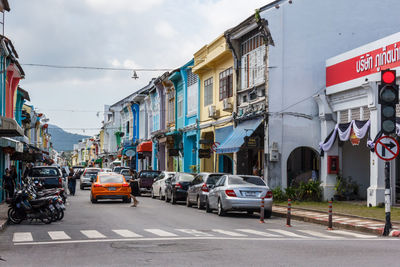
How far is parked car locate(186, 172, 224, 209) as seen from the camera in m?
25.6

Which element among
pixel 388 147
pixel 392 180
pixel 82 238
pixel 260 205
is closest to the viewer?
pixel 82 238

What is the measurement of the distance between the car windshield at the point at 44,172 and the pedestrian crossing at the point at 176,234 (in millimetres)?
17130

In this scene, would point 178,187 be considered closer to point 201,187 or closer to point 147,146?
point 201,187

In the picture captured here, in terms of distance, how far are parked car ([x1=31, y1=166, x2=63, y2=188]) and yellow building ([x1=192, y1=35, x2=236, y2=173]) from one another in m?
8.44

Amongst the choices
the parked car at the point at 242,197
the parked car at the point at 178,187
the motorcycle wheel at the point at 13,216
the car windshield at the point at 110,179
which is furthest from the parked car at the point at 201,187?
the motorcycle wheel at the point at 13,216

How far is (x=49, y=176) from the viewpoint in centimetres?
3244

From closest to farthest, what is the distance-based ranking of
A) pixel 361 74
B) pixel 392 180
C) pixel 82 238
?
pixel 82 238
pixel 392 180
pixel 361 74

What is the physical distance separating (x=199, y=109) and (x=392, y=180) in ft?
62.7

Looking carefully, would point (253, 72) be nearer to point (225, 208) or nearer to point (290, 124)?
point (290, 124)

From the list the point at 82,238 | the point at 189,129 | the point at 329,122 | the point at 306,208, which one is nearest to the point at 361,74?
the point at 329,122

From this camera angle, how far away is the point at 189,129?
43125 millimetres

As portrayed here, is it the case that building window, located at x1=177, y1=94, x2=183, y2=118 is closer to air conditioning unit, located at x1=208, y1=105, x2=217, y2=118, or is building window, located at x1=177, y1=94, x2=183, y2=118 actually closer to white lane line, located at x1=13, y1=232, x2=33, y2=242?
air conditioning unit, located at x1=208, y1=105, x2=217, y2=118

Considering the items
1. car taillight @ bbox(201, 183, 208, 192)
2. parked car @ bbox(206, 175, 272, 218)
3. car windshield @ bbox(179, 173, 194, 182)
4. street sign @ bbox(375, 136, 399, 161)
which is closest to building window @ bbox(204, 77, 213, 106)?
Result: car windshield @ bbox(179, 173, 194, 182)

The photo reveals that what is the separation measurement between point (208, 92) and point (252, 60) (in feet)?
27.3
